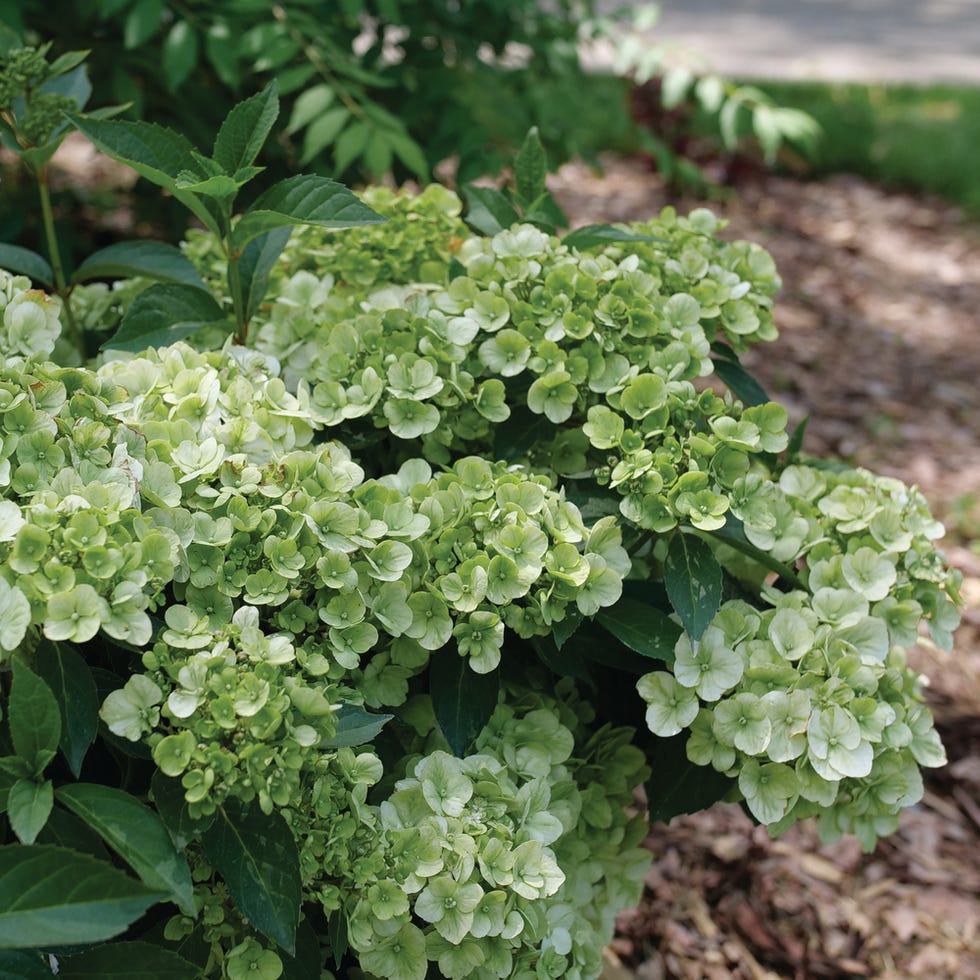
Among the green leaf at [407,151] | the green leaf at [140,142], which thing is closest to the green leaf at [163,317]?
the green leaf at [140,142]

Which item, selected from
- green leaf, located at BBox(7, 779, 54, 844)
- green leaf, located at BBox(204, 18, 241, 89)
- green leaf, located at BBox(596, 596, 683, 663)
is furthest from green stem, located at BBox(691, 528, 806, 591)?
green leaf, located at BBox(204, 18, 241, 89)

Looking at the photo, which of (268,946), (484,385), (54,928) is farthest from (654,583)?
(54,928)

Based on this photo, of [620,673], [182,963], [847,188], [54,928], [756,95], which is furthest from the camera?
[847,188]

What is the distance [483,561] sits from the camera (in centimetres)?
117

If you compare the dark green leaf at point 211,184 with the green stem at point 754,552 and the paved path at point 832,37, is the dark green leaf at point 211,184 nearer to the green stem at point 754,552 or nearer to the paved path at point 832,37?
the green stem at point 754,552

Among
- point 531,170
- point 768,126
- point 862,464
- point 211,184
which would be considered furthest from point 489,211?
point 862,464

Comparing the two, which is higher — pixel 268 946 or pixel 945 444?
pixel 268 946

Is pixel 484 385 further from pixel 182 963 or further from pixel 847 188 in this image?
pixel 847 188

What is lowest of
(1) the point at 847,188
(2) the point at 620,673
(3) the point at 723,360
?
(1) the point at 847,188

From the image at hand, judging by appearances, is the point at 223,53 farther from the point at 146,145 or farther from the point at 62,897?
the point at 62,897

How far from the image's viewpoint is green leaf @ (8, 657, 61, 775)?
98 centimetres

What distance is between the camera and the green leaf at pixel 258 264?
1489 millimetres

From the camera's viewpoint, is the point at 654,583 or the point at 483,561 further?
the point at 654,583

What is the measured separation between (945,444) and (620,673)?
8.15ft
